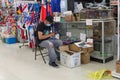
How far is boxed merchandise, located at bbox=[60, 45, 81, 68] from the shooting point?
4457 mm

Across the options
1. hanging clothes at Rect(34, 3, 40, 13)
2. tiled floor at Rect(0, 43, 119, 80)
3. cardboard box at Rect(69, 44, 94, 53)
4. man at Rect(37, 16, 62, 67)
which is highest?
hanging clothes at Rect(34, 3, 40, 13)

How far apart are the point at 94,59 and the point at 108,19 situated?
96 cm

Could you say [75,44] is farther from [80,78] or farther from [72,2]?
[72,2]

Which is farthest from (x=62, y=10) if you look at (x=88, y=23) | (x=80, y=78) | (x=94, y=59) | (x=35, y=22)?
(x=80, y=78)

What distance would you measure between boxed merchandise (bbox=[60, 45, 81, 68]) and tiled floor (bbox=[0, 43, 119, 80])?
107mm

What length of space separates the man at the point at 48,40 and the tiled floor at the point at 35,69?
0.24m

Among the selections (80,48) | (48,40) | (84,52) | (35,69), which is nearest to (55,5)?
(48,40)

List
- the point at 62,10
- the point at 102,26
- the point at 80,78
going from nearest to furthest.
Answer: the point at 80,78 → the point at 102,26 → the point at 62,10

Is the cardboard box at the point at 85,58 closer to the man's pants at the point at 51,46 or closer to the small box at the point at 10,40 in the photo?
the man's pants at the point at 51,46

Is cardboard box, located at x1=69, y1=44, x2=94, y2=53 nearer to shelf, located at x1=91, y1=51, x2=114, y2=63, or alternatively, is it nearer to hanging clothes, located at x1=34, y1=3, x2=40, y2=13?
shelf, located at x1=91, y1=51, x2=114, y2=63

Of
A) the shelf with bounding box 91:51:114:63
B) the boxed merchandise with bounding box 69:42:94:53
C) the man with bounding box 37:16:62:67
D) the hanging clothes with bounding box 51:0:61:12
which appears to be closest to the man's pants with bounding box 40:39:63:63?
the man with bounding box 37:16:62:67

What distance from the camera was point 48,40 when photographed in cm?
475

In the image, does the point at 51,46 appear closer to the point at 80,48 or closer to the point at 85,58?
the point at 80,48

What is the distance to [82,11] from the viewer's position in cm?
499
